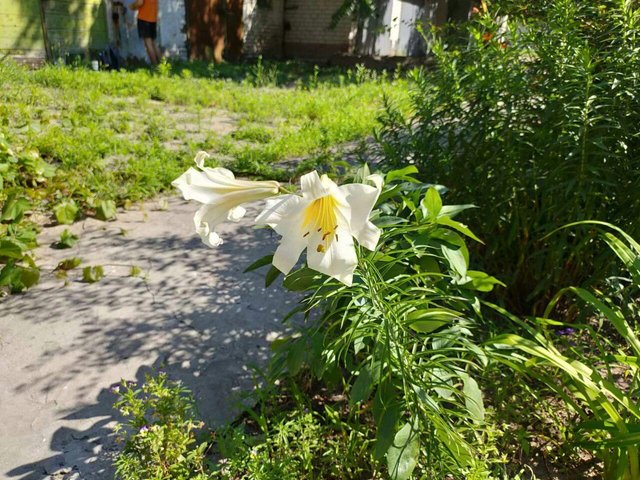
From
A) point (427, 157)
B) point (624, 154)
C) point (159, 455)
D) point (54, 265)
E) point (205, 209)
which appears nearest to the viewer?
point (205, 209)

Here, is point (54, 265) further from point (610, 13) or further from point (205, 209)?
point (610, 13)

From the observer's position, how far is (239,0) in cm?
1458

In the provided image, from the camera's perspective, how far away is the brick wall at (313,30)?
16219 millimetres

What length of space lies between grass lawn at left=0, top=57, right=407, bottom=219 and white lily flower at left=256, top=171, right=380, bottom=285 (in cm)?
259

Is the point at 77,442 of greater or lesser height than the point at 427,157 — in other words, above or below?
below

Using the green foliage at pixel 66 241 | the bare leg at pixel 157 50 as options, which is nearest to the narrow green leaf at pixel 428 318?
the green foliage at pixel 66 241

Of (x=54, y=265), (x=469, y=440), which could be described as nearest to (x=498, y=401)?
(x=469, y=440)

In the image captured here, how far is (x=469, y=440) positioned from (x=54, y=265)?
→ 2.52m

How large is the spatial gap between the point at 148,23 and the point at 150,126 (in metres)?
6.39

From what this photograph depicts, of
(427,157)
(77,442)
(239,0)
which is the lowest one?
(77,442)

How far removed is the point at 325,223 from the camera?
1.24m

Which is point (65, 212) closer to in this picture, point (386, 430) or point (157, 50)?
point (386, 430)

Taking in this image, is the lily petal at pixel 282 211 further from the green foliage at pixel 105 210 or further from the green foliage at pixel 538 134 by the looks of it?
the green foliage at pixel 105 210

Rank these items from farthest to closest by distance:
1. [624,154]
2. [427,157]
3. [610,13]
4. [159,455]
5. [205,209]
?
[427,157] < [610,13] < [624,154] < [159,455] < [205,209]
